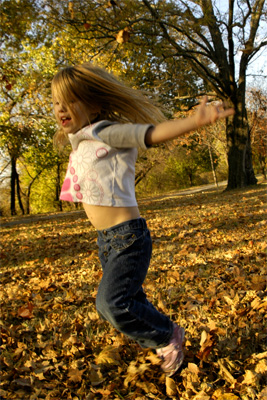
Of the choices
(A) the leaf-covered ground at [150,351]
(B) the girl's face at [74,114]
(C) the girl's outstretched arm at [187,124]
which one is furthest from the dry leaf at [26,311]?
(C) the girl's outstretched arm at [187,124]

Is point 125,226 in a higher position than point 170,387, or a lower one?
higher

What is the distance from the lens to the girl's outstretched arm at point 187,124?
1509 millimetres

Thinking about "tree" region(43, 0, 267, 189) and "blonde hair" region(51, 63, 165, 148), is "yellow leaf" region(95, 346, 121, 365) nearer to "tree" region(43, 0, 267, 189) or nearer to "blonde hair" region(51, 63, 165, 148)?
"blonde hair" region(51, 63, 165, 148)

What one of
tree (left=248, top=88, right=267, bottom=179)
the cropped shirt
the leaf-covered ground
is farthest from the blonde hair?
tree (left=248, top=88, right=267, bottom=179)

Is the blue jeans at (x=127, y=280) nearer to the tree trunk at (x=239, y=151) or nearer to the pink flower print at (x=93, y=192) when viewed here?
the pink flower print at (x=93, y=192)

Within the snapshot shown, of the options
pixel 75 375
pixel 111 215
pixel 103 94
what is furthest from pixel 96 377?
pixel 103 94

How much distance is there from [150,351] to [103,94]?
5.63 ft

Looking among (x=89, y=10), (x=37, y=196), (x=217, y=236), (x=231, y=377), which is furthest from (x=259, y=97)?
(x=37, y=196)

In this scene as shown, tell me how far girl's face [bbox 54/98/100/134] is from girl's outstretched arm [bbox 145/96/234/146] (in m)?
0.58

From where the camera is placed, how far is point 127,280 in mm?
1823

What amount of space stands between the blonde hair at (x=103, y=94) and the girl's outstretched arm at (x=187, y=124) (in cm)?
57

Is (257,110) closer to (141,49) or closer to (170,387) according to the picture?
(141,49)

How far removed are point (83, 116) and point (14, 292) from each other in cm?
272

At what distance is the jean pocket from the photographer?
6.03ft
